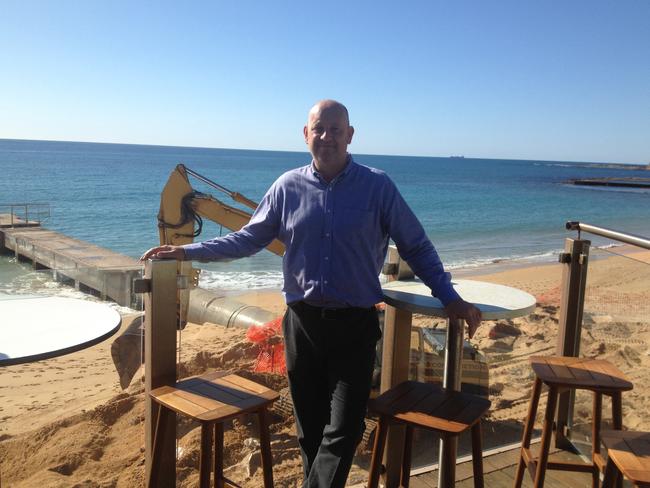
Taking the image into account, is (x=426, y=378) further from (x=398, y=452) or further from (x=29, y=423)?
(x=29, y=423)

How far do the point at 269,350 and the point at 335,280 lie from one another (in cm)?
390

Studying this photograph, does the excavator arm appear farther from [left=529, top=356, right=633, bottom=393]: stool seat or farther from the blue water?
[left=529, top=356, right=633, bottom=393]: stool seat

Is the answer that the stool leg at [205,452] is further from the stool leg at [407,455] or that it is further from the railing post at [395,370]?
the railing post at [395,370]

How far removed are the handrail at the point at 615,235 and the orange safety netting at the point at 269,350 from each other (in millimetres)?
2693

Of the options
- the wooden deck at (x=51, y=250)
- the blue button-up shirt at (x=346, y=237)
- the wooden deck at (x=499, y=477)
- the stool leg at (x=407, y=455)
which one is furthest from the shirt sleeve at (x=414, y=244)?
the wooden deck at (x=51, y=250)

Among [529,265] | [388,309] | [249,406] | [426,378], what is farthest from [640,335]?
[529,265]

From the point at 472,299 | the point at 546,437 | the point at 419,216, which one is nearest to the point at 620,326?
the point at 546,437

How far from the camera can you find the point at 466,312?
2.17 meters

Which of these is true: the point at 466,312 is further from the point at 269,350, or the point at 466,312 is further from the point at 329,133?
the point at 269,350

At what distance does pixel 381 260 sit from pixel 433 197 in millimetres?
51492

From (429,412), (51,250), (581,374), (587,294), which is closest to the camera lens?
(429,412)

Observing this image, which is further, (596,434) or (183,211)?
(183,211)

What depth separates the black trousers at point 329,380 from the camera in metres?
2.12

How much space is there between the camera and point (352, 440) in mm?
2135
